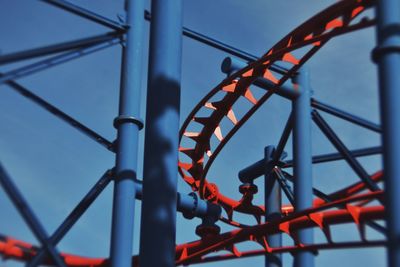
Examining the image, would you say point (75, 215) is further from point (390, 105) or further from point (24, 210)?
point (390, 105)

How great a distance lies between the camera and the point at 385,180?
475 centimetres

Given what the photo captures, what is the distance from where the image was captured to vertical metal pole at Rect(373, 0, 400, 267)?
4.63 metres

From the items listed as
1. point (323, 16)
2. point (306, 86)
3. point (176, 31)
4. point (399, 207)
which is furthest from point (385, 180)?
point (306, 86)

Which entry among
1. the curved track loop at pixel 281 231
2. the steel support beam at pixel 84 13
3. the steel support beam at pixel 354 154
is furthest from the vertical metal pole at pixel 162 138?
the steel support beam at pixel 354 154

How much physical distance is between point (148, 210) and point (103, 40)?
2438 mm

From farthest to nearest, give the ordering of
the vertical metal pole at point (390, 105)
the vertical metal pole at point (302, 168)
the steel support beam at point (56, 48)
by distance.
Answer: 1. the vertical metal pole at point (302, 168)
2. the steel support beam at point (56, 48)
3. the vertical metal pole at point (390, 105)

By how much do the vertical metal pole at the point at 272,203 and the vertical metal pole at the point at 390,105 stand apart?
655cm

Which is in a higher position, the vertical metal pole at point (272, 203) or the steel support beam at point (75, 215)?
the vertical metal pole at point (272, 203)

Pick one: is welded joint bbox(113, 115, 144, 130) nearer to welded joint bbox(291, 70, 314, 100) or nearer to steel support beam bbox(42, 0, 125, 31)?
steel support beam bbox(42, 0, 125, 31)

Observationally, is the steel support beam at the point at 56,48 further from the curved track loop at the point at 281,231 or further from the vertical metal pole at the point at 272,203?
the vertical metal pole at the point at 272,203

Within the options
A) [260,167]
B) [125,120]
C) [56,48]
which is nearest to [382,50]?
[56,48]

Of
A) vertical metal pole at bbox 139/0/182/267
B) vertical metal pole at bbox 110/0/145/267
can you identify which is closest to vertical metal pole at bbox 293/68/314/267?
vertical metal pole at bbox 110/0/145/267

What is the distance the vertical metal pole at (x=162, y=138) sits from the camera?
6.06 metres

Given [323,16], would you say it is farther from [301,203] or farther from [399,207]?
[399,207]
